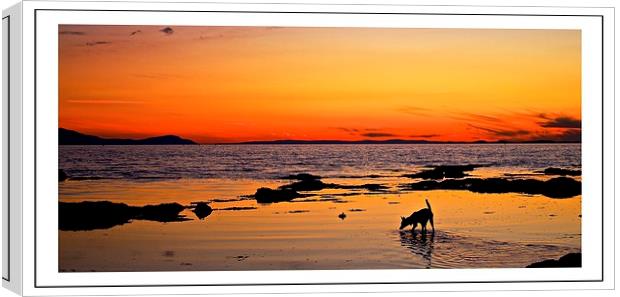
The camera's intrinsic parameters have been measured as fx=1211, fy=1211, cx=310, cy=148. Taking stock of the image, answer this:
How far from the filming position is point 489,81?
8.08 meters

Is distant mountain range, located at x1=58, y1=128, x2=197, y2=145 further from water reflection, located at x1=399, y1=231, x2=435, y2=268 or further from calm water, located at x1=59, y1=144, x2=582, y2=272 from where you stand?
water reflection, located at x1=399, y1=231, x2=435, y2=268

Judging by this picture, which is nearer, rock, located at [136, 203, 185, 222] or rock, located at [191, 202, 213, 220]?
rock, located at [136, 203, 185, 222]

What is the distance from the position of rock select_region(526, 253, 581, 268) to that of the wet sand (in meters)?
0.06

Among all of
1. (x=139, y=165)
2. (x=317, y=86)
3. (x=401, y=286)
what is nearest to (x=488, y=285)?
(x=401, y=286)

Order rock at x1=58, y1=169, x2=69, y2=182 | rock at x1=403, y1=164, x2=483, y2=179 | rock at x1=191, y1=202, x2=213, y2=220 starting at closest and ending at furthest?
rock at x1=58, y1=169, x2=69, y2=182
rock at x1=191, y1=202, x2=213, y2=220
rock at x1=403, y1=164, x2=483, y2=179

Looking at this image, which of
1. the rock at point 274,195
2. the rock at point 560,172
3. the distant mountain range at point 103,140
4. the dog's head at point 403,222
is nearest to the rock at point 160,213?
the distant mountain range at point 103,140

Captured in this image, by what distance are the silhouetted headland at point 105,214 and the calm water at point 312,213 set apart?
4cm

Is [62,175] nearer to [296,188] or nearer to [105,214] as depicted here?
[105,214]

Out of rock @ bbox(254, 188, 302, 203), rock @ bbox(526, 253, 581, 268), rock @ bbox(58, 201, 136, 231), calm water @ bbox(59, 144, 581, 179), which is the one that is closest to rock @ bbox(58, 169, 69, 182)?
rock @ bbox(58, 201, 136, 231)

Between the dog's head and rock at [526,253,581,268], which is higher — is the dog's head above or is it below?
above

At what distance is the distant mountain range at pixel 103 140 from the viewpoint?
7207 millimetres

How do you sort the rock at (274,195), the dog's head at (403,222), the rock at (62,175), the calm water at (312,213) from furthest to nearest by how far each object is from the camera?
the rock at (274,195), the dog's head at (403,222), the calm water at (312,213), the rock at (62,175)

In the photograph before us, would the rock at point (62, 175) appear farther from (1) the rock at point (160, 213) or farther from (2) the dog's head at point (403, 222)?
(2) the dog's head at point (403, 222)

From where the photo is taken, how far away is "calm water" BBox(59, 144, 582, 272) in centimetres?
762
